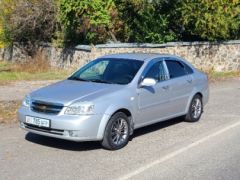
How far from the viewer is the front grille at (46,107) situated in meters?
7.99

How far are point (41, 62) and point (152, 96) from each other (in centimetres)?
1711

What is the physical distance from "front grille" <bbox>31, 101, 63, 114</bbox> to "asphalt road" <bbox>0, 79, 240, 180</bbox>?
25.8 inches

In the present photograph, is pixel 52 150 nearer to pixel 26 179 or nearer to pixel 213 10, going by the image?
pixel 26 179

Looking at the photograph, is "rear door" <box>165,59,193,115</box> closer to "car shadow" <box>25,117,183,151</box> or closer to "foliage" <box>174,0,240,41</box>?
"car shadow" <box>25,117,183,151</box>

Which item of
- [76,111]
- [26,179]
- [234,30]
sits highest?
[234,30]

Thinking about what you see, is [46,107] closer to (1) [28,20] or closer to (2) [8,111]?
(2) [8,111]

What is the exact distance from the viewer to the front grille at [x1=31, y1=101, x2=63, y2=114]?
799 cm

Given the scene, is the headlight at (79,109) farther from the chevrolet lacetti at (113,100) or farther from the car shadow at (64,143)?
the car shadow at (64,143)

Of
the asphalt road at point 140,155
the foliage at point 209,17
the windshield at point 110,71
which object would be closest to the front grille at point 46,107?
the asphalt road at point 140,155

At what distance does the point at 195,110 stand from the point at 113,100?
3243mm

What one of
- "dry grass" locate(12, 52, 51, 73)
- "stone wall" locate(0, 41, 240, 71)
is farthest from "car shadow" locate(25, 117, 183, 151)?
"dry grass" locate(12, 52, 51, 73)

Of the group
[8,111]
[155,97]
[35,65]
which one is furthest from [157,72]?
Answer: [35,65]

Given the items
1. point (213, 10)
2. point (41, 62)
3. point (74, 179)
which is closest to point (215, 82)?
point (213, 10)

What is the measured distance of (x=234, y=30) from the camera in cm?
2409
